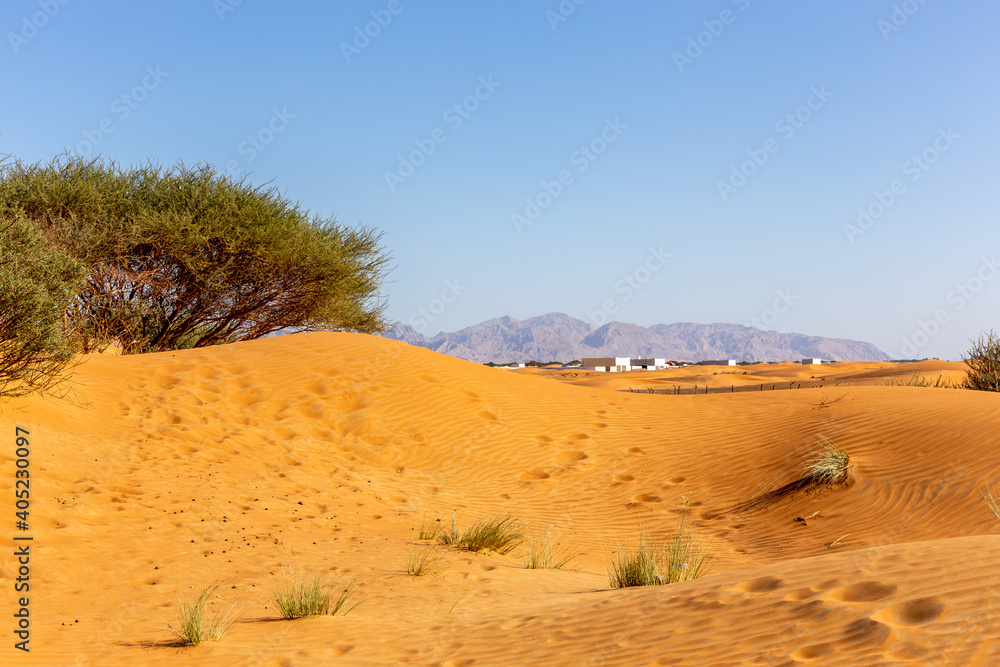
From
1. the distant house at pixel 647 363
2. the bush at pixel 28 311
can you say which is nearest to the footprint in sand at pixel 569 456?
the bush at pixel 28 311

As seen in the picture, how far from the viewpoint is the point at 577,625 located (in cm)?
443

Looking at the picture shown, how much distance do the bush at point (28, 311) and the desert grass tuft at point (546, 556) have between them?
25.3 feet

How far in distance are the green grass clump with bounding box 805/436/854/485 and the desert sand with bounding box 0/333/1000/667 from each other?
178mm

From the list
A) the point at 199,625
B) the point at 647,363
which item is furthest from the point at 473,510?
the point at 647,363

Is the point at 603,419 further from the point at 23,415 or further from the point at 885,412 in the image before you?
Result: the point at 23,415

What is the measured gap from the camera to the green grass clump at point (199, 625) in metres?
4.61

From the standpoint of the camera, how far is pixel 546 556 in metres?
7.44

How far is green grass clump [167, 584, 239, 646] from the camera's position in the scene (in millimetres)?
4605

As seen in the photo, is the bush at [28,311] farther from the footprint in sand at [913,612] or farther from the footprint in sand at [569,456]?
the footprint in sand at [913,612]

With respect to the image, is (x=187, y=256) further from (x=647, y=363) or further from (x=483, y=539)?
(x=647, y=363)

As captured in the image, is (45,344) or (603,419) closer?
(45,344)

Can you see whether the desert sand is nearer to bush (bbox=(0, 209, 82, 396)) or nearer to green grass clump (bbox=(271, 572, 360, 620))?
green grass clump (bbox=(271, 572, 360, 620))

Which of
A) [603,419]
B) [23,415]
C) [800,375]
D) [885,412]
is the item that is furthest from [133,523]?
[800,375]

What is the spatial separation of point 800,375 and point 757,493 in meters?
35.7
